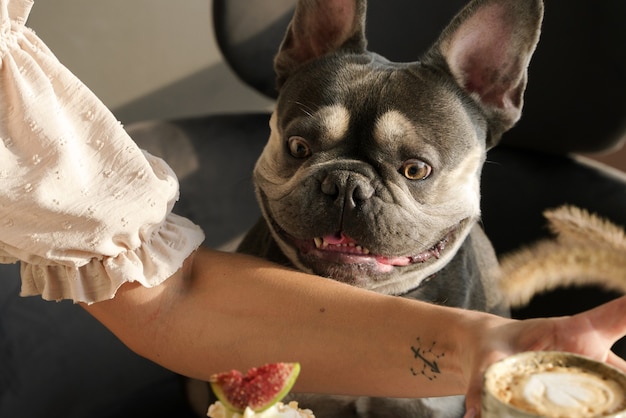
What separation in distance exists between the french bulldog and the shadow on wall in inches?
33.2

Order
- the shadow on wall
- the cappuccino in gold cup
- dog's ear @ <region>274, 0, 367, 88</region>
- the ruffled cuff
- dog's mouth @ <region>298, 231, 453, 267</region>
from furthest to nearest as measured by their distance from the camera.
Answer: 1. the shadow on wall
2. dog's ear @ <region>274, 0, 367, 88</region>
3. dog's mouth @ <region>298, 231, 453, 267</region>
4. the ruffled cuff
5. the cappuccino in gold cup

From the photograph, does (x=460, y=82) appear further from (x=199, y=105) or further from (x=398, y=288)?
(x=199, y=105)

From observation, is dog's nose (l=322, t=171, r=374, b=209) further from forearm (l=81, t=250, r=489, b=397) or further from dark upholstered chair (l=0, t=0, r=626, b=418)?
dark upholstered chair (l=0, t=0, r=626, b=418)

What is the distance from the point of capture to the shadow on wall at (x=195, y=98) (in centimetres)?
181

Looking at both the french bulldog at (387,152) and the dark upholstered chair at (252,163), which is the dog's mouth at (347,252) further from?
the dark upholstered chair at (252,163)

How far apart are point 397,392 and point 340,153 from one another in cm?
28

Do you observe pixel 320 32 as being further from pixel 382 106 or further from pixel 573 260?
pixel 573 260

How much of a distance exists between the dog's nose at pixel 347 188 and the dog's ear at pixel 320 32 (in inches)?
9.1

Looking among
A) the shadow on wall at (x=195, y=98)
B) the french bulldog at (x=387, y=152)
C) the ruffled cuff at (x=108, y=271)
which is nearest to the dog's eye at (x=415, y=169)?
the french bulldog at (x=387, y=152)

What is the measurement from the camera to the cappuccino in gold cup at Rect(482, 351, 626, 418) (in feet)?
1.21

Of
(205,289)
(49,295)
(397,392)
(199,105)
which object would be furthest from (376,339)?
(199,105)

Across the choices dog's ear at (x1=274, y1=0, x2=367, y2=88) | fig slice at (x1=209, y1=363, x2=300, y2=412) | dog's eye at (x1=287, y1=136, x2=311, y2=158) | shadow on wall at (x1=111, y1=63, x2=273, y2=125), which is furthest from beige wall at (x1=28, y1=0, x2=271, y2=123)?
fig slice at (x1=209, y1=363, x2=300, y2=412)

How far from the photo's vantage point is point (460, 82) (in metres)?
0.93

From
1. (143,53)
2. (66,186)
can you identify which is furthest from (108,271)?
(143,53)
